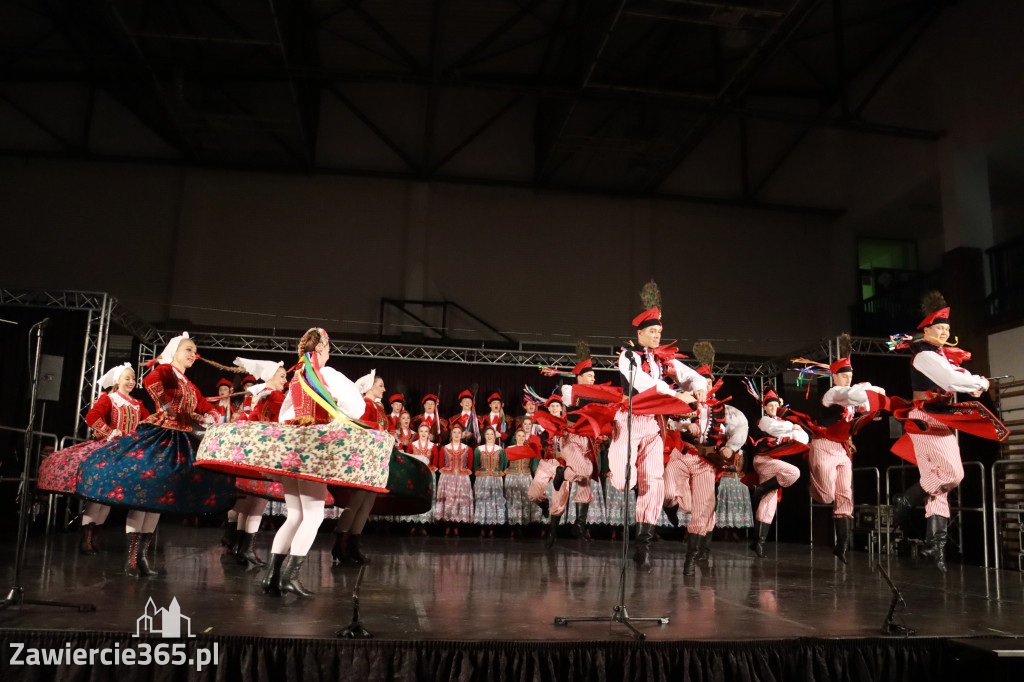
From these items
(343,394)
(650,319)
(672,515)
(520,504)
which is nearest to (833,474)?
(650,319)

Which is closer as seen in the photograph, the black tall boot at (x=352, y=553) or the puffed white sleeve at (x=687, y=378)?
the puffed white sleeve at (x=687, y=378)

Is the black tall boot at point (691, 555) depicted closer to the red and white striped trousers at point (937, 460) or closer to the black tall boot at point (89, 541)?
the red and white striped trousers at point (937, 460)

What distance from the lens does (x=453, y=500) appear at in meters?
10.3

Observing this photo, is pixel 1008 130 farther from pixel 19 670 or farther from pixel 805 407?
pixel 19 670

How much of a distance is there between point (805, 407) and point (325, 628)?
10.2m

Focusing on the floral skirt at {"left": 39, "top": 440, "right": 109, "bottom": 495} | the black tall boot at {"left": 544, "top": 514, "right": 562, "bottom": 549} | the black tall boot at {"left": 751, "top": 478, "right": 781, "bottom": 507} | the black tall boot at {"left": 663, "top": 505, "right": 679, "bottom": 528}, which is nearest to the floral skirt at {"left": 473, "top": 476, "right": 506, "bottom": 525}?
the black tall boot at {"left": 544, "top": 514, "right": 562, "bottom": 549}

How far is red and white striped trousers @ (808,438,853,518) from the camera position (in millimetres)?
6273

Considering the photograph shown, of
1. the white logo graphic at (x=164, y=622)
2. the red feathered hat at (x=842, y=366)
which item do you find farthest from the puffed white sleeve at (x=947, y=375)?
the white logo graphic at (x=164, y=622)

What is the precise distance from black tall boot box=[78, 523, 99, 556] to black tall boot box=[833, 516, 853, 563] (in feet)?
19.2

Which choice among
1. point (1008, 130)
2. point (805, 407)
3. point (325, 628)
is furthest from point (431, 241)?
point (325, 628)

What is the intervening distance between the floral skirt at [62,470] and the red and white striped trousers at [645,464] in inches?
141

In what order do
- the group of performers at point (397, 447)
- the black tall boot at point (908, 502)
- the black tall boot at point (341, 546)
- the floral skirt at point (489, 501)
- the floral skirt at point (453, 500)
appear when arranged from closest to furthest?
1. the group of performers at point (397, 447)
2. the black tall boot at point (341, 546)
3. the black tall boot at point (908, 502)
4. the floral skirt at point (453, 500)
5. the floral skirt at point (489, 501)

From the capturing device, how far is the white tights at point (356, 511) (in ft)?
16.4

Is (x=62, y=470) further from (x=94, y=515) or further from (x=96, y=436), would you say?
(x=94, y=515)
